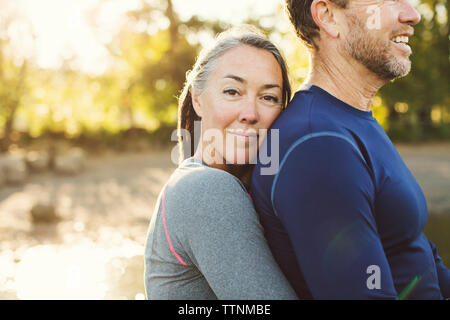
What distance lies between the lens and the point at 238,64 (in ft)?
5.65

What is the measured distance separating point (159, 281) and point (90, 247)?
6473 mm

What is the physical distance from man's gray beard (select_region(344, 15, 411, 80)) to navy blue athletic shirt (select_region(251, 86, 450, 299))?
0.27 metres

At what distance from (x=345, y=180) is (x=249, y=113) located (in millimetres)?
581

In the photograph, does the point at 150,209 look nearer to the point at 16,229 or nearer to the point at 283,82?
the point at 16,229

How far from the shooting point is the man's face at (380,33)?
1624 millimetres

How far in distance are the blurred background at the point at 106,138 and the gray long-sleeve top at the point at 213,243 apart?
2.63m

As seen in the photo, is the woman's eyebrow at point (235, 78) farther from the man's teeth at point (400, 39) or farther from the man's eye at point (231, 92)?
the man's teeth at point (400, 39)

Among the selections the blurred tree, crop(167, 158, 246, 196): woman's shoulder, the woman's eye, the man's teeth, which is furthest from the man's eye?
the blurred tree

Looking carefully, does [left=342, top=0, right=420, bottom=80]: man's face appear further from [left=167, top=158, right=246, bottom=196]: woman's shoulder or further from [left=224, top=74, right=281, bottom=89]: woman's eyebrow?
[left=167, top=158, right=246, bottom=196]: woman's shoulder

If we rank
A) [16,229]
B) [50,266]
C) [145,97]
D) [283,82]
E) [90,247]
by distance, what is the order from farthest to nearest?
[145,97]
[16,229]
[90,247]
[50,266]
[283,82]

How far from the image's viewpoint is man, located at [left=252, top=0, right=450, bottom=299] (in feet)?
4.06

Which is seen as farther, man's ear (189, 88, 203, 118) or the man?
man's ear (189, 88, 203, 118)
